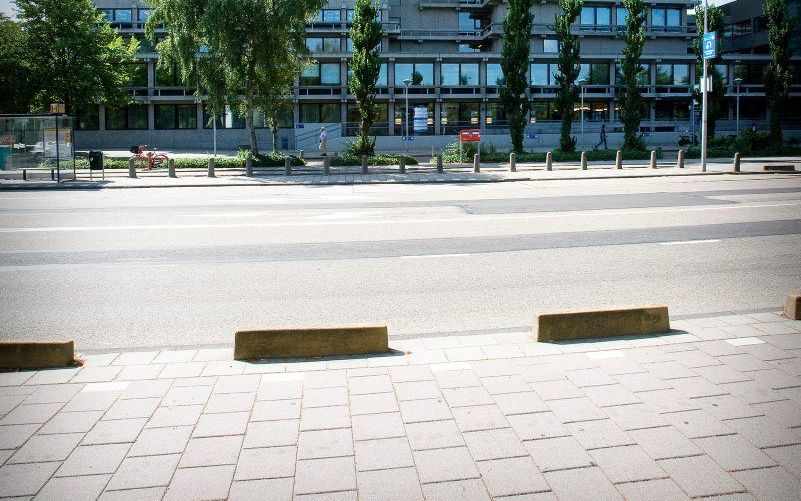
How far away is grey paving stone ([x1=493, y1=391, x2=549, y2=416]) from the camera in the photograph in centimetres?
441

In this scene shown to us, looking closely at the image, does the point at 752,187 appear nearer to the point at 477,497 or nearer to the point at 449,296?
the point at 449,296

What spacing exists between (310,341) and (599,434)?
2548 millimetres

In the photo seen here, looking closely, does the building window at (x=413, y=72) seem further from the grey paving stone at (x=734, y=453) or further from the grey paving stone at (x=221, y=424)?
the grey paving stone at (x=734, y=453)

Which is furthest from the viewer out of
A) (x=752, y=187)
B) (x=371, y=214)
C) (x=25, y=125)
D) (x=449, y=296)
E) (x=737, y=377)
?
(x=25, y=125)

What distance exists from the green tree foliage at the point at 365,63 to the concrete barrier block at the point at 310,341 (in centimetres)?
3252

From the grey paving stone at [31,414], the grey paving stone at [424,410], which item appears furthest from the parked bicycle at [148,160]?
the grey paving stone at [424,410]

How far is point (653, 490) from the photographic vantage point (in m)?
3.43

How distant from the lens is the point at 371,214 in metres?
15.4

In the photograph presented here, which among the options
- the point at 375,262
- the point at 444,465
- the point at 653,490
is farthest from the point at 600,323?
the point at 375,262

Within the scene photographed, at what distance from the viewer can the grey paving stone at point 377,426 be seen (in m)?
4.09

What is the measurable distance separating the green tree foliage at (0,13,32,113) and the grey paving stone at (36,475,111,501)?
49895 mm

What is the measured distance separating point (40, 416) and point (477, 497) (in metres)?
2.98

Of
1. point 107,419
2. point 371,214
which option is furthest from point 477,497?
point 371,214

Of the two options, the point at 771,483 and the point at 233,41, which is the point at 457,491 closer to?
the point at 771,483
